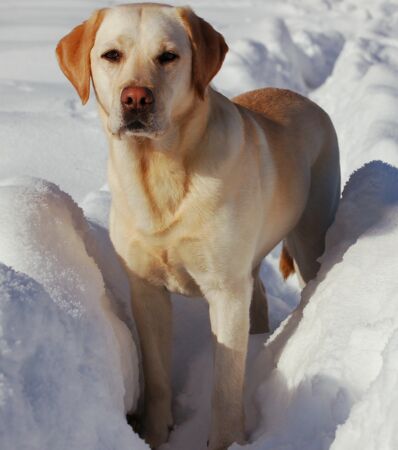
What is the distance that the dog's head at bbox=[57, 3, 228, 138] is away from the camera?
8.06ft

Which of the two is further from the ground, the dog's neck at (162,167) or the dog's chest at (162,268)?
the dog's neck at (162,167)

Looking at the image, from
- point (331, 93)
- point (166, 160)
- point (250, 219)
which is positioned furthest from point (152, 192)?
point (331, 93)

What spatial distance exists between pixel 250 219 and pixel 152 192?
325 mm

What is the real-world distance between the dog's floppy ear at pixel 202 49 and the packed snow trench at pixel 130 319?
692 millimetres

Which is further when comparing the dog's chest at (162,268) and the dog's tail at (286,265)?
the dog's tail at (286,265)

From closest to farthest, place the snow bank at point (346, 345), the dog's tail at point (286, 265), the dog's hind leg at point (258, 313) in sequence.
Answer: the snow bank at point (346, 345), the dog's hind leg at point (258, 313), the dog's tail at point (286, 265)

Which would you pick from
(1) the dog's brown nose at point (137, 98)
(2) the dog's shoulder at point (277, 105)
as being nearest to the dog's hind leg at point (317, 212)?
(2) the dog's shoulder at point (277, 105)

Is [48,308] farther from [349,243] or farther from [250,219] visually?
[349,243]

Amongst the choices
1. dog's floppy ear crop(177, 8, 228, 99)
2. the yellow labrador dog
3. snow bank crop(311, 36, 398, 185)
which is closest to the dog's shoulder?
the yellow labrador dog

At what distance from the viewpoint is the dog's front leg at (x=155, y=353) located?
2.95 m

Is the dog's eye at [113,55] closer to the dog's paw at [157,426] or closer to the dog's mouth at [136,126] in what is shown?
the dog's mouth at [136,126]

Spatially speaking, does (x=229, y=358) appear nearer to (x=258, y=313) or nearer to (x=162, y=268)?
(x=162, y=268)

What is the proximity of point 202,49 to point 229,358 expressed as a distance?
978 mm

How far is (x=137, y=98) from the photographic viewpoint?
94.7 inches
